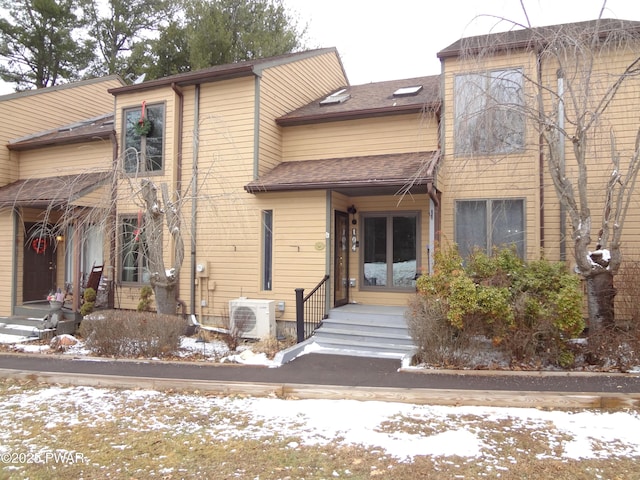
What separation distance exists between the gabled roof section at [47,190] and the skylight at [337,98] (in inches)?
229

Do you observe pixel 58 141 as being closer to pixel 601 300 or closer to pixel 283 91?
pixel 283 91

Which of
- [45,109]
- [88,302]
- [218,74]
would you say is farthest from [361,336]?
[45,109]

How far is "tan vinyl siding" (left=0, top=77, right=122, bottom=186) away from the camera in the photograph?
13.5 metres

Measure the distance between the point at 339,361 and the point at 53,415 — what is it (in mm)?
4081

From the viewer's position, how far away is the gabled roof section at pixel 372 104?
409 inches

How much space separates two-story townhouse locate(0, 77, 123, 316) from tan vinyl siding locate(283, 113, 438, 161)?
4607 millimetres

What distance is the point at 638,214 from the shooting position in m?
8.26

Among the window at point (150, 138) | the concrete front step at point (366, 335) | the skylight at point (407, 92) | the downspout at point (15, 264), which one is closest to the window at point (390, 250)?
the concrete front step at point (366, 335)

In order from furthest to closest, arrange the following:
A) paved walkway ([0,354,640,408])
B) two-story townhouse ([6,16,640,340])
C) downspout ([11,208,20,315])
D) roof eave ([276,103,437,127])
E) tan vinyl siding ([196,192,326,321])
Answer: downspout ([11,208,20,315])
roof eave ([276,103,437,127])
tan vinyl siding ([196,192,326,321])
two-story townhouse ([6,16,640,340])
paved walkway ([0,354,640,408])

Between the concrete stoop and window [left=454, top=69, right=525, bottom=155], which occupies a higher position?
window [left=454, top=69, right=525, bottom=155]

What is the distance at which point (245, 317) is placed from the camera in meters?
9.42

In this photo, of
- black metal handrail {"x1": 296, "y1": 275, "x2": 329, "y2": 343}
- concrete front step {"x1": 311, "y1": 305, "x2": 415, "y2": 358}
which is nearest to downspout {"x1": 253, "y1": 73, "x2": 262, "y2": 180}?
black metal handrail {"x1": 296, "y1": 275, "x2": 329, "y2": 343}

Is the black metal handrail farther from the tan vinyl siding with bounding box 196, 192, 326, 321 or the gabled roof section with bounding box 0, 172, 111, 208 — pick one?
the gabled roof section with bounding box 0, 172, 111, 208

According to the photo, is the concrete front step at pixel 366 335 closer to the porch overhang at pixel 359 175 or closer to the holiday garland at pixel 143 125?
the porch overhang at pixel 359 175
